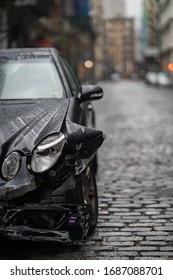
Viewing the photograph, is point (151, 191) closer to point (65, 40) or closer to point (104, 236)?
point (104, 236)

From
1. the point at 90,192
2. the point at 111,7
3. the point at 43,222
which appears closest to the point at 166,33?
the point at 90,192

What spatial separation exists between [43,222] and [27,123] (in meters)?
0.78

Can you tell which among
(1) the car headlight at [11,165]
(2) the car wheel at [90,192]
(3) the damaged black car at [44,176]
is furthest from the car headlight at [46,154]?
(2) the car wheel at [90,192]

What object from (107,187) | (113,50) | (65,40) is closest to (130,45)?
(113,50)

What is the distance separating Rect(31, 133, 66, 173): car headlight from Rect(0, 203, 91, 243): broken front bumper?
25 cm

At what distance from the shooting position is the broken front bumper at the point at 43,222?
11.9 feet

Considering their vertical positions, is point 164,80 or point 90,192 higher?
point 90,192

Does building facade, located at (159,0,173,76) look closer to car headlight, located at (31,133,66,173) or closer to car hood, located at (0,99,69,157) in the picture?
car hood, located at (0,99,69,157)

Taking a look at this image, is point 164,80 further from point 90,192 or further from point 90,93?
point 90,192

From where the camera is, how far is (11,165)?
3.69m

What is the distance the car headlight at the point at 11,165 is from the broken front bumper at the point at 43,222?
0.74 ft

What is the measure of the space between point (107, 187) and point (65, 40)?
118 feet

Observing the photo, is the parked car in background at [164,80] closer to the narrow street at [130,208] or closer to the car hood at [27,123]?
the narrow street at [130,208]

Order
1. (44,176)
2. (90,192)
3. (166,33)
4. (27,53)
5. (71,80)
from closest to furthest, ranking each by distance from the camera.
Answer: (44,176) → (90,192) → (27,53) → (71,80) → (166,33)
